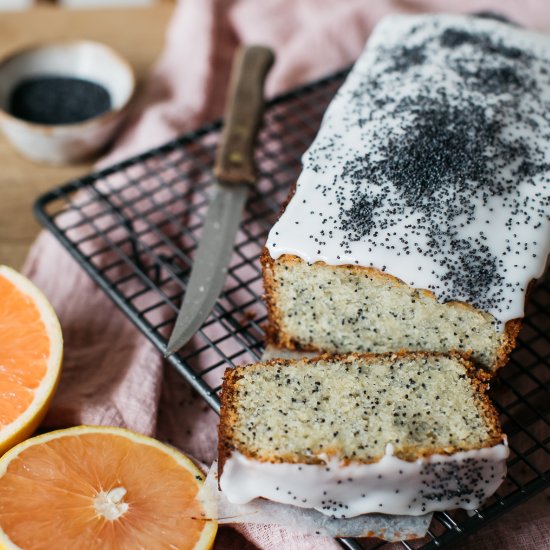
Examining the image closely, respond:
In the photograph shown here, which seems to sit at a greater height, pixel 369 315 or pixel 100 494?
pixel 369 315

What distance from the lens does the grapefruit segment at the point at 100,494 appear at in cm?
217

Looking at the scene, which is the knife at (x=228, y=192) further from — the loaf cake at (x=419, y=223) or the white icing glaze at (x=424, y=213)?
the white icing glaze at (x=424, y=213)

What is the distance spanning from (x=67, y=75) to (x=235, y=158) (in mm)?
1415

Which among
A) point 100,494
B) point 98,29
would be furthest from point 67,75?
point 100,494

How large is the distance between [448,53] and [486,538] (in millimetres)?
1737

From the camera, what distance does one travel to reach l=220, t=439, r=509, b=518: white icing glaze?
2111 millimetres

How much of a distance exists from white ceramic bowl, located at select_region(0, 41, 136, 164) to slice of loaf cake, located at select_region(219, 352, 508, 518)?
70.8 inches

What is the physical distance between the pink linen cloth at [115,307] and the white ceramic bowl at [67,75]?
0.12 m

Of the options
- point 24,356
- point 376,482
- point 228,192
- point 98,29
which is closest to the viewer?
point 376,482

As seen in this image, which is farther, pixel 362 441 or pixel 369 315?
pixel 369 315

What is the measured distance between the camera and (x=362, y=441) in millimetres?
2170

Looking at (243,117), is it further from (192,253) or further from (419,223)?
(419,223)

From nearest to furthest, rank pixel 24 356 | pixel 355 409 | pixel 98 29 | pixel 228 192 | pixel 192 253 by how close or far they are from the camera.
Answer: pixel 355 409, pixel 24 356, pixel 228 192, pixel 192 253, pixel 98 29

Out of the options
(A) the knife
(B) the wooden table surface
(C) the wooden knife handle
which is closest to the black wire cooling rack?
(A) the knife
